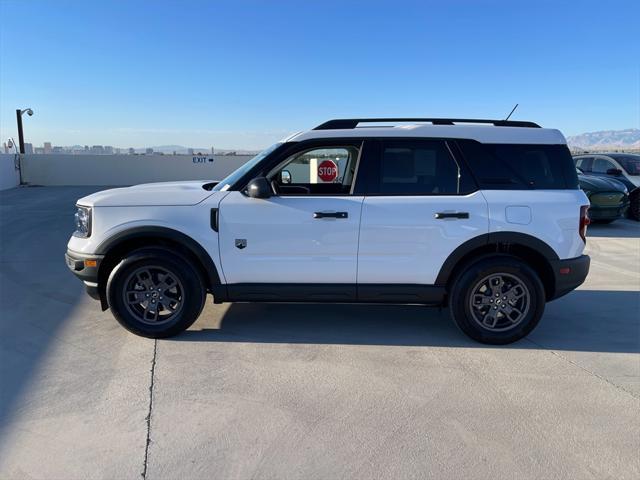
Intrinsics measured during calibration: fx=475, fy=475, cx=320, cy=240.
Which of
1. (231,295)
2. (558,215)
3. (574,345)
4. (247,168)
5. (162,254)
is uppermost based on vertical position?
(247,168)

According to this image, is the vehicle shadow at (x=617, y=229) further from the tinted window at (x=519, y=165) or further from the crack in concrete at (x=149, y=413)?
the crack in concrete at (x=149, y=413)

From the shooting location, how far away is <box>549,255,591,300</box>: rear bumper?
420 cm

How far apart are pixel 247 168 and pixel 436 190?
1722 mm

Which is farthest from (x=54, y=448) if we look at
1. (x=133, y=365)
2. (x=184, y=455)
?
(x=133, y=365)

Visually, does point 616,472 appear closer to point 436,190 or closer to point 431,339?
point 431,339

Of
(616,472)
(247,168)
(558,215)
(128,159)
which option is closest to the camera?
(616,472)

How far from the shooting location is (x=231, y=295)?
431cm

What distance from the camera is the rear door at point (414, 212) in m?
4.11

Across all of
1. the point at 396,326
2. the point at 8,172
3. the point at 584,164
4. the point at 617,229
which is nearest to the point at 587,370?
the point at 396,326

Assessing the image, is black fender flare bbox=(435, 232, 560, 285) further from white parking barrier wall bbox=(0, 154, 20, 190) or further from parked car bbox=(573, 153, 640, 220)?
white parking barrier wall bbox=(0, 154, 20, 190)

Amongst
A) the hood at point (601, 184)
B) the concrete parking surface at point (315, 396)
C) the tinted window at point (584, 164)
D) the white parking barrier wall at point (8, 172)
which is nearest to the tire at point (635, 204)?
the hood at point (601, 184)

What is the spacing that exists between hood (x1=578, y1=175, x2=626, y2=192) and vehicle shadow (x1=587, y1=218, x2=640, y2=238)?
36.3 inches

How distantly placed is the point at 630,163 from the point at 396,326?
10.9 meters

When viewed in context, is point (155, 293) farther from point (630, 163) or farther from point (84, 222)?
point (630, 163)
